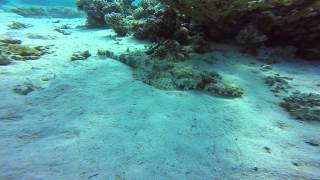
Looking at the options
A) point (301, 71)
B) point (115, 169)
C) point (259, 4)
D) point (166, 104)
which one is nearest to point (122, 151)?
point (115, 169)

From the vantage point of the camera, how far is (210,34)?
671cm

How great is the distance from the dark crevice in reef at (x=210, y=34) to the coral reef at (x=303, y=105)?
790mm

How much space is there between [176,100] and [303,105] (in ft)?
6.79

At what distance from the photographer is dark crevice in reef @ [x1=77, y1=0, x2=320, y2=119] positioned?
15.5ft

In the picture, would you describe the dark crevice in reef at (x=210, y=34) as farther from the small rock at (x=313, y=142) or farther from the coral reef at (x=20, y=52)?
the coral reef at (x=20, y=52)

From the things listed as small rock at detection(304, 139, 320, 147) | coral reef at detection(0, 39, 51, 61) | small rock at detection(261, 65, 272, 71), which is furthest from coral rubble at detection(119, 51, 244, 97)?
coral reef at detection(0, 39, 51, 61)

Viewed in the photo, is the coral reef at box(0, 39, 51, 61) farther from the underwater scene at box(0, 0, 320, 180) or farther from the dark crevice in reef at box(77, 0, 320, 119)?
the dark crevice in reef at box(77, 0, 320, 119)

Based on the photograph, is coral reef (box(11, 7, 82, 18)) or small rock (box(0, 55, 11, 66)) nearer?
small rock (box(0, 55, 11, 66))

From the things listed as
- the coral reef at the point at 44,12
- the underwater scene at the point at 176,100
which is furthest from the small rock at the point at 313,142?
the coral reef at the point at 44,12

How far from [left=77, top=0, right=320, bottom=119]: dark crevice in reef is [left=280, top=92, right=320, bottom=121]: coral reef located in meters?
0.79

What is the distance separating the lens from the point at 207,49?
6.23m

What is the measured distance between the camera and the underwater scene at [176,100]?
9.11 ft

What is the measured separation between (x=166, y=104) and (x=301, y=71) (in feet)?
11.0

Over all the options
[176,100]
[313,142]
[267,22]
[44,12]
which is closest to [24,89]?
[176,100]
